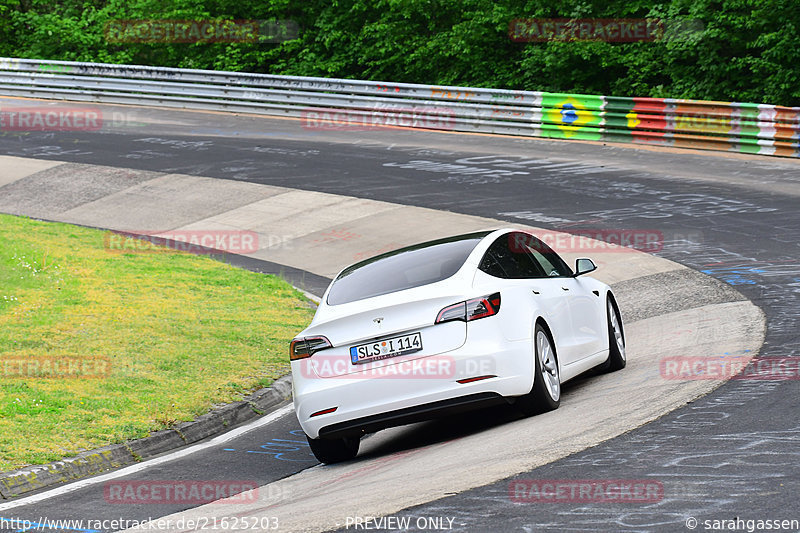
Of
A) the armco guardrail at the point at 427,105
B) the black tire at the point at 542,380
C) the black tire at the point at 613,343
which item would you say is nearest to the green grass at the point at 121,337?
the black tire at the point at 542,380

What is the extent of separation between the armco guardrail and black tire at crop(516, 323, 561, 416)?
15.9 metres

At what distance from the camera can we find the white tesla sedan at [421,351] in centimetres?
751

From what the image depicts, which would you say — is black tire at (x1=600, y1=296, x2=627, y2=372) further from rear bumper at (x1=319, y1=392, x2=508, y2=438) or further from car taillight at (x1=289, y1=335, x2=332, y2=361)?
car taillight at (x1=289, y1=335, x2=332, y2=361)

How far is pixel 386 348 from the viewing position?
7574 mm

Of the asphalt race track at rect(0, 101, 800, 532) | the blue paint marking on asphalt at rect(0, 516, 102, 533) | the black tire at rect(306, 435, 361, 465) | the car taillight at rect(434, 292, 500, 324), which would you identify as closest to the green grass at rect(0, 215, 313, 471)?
the asphalt race track at rect(0, 101, 800, 532)

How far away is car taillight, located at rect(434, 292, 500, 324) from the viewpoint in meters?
7.56

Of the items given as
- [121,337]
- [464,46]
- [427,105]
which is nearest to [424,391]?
[121,337]

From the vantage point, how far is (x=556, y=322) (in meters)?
8.53

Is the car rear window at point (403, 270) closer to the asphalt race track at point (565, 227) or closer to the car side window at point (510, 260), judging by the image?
the car side window at point (510, 260)

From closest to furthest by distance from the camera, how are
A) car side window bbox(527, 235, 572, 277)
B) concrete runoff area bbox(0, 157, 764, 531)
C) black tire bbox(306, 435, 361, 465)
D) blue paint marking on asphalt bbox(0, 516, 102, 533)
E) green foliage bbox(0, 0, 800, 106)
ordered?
blue paint marking on asphalt bbox(0, 516, 102, 533) → concrete runoff area bbox(0, 157, 764, 531) → black tire bbox(306, 435, 361, 465) → car side window bbox(527, 235, 572, 277) → green foliage bbox(0, 0, 800, 106)

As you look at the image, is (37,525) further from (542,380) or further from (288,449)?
(542,380)

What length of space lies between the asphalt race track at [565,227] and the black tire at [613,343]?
1309mm

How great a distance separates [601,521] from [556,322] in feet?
11.1

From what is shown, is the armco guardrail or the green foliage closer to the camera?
the armco guardrail
